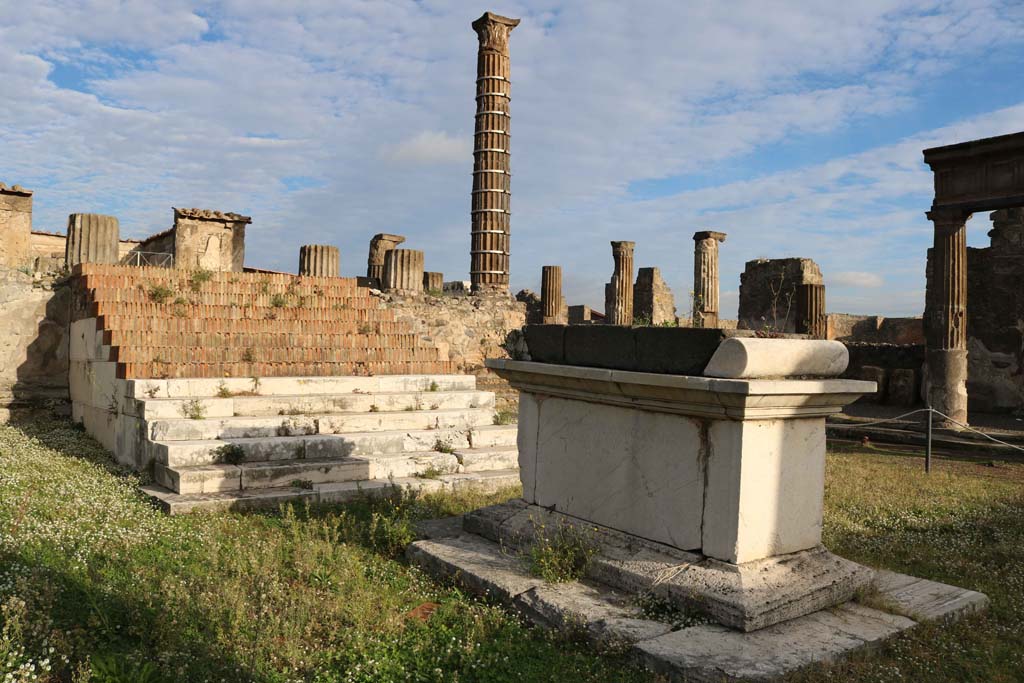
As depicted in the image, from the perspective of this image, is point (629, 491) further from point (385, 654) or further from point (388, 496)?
point (388, 496)

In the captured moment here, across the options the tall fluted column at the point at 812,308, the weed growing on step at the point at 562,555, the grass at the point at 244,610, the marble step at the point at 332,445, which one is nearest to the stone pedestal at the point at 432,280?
the tall fluted column at the point at 812,308

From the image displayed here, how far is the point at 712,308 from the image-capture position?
81.5 ft

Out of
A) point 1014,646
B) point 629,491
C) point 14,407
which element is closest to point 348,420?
point 629,491

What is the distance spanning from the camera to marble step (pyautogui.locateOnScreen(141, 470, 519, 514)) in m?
5.62

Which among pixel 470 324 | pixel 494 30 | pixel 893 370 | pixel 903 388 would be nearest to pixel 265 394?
pixel 470 324

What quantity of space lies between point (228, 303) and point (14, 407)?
117 inches

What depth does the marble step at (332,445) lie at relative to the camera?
20.8ft

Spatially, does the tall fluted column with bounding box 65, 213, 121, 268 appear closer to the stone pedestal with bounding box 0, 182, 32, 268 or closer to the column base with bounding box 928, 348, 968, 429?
the stone pedestal with bounding box 0, 182, 32, 268

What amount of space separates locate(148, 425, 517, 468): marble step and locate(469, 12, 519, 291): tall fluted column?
10.3 meters

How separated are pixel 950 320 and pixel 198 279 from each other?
11.7 meters

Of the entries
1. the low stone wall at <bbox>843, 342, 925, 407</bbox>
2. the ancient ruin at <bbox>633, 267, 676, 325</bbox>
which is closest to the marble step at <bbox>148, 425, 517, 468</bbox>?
the low stone wall at <bbox>843, 342, 925, 407</bbox>

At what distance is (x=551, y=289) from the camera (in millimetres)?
19219

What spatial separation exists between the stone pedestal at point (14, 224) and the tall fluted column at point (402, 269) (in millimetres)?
5869

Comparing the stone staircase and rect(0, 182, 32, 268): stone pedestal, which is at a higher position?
rect(0, 182, 32, 268): stone pedestal
